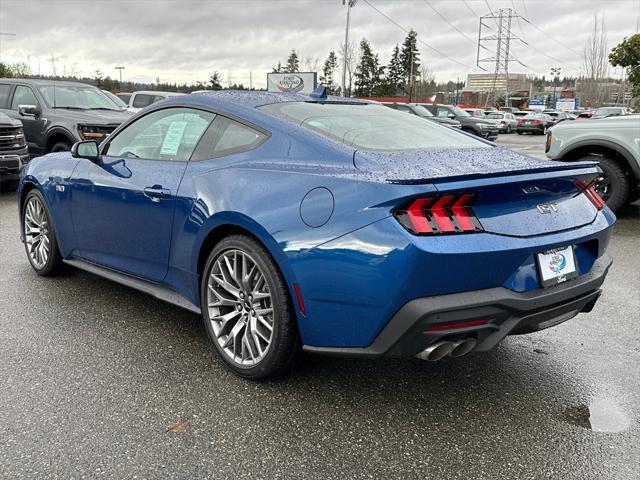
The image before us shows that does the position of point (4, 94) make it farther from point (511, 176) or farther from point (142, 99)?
point (511, 176)

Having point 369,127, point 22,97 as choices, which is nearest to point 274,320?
point 369,127

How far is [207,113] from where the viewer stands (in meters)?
3.57

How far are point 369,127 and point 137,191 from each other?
4.75 feet

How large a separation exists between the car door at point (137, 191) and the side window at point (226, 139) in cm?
9

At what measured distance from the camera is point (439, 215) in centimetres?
249

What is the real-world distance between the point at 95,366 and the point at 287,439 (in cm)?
131

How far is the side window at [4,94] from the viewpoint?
11.0 m

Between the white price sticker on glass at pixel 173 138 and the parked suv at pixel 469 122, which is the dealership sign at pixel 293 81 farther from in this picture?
the white price sticker on glass at pixel 173 138

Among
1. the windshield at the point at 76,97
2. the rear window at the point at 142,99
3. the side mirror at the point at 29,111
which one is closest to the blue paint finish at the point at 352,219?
the side mirror at the point at 29,111

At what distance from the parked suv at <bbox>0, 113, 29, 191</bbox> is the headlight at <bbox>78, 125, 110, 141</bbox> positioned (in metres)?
0.87

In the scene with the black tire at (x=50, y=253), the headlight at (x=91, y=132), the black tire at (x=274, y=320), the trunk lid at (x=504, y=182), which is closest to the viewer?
the trunk lid at (x=504, y=182)

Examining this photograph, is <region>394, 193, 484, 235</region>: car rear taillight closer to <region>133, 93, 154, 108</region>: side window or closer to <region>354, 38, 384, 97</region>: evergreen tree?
<region>133, 93, 154, 108</region>: side window

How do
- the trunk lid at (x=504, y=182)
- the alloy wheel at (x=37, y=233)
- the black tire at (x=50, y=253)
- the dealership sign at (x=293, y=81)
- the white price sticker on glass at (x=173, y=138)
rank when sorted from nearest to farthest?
the trunk lid at (x=504, y=182) < the white price sticker on glass at (x=173, y=138) < the black tire at (x=50, y=253) < the alloy wheel at (x=37, y=233) < the dealership sign at (x=293, y=81)

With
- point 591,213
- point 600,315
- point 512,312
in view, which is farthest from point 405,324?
point 600,315
